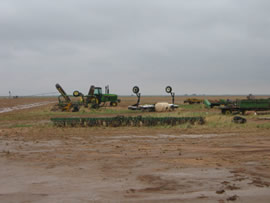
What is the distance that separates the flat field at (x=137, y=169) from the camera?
5.56 m

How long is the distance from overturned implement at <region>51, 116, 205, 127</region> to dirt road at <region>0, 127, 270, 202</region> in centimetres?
508

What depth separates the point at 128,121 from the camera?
17469mm

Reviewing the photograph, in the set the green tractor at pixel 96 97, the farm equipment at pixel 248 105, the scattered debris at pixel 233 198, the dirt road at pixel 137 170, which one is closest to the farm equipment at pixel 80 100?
the green tractor at pixel 96 97

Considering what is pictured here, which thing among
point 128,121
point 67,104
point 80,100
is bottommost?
point 128,121

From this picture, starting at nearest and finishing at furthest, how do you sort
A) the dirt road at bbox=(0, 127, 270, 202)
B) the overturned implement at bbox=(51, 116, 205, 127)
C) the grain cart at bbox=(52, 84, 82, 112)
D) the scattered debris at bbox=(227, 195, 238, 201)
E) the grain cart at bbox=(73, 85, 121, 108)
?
the scattered debris at bbox=(227, 195, 238, 201) → the dirt road at bbox=(0, 127, 270, 202) → the overturned implement at bbox=(51, 116, 205, 127) → the grain cart at bbox=(52, 84, 82, 112) → the grain cart at bbox=(73, 85, 121, 108)

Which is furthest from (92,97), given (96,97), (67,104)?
(67,104)

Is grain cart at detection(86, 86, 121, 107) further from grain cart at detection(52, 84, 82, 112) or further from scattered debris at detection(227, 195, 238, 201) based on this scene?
scattered debris at detection(227, 195, 238, 201)

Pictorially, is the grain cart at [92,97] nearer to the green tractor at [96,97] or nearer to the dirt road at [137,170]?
the green tractor at [96,97]

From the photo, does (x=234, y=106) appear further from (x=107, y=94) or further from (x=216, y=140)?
(x=107, y=94)

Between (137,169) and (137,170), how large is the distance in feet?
0.32

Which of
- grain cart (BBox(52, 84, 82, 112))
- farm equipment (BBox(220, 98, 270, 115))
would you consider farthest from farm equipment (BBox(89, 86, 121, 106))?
farm equipment (BBox(220, 98, 270, 115))

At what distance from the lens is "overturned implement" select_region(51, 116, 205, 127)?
17.2 metres

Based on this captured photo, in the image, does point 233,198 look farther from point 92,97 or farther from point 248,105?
point 92,97

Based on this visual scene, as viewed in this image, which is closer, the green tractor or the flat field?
the flat field
